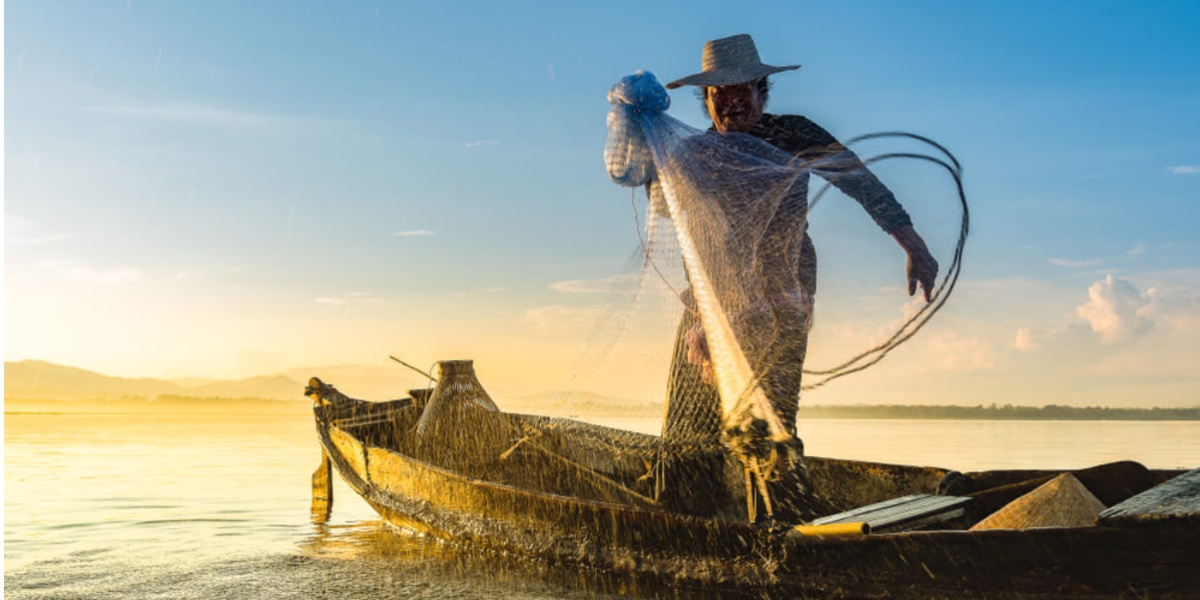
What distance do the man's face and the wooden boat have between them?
2.19 meters

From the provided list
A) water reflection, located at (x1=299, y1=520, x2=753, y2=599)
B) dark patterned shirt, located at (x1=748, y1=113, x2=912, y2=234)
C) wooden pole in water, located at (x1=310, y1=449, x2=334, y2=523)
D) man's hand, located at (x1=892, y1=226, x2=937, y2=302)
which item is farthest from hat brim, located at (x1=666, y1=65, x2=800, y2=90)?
wooden pole in water, located at (x1=310, y1=449, x2=334, y2=523)

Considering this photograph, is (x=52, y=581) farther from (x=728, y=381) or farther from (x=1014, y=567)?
(x=1014, y=567)

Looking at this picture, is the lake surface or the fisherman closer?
the fisherman

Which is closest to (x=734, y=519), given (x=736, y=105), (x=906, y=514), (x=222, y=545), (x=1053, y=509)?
(x=906, y=514)

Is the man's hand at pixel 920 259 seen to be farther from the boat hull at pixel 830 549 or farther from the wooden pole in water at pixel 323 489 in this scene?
the wooden pole in water at pixel 323 489

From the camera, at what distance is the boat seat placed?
4528 mm

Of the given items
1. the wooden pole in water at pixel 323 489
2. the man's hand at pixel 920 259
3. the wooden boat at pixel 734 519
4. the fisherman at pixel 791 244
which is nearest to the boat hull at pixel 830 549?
the wooden boat at pixel 734 519

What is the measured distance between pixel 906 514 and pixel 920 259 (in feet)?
4.41

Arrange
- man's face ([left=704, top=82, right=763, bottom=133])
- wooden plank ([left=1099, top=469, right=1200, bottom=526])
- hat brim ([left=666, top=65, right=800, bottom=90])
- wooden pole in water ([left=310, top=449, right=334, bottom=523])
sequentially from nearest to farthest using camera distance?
wooden plank ([left=1099, top=469, right=1200, bottom=526]) < hat brim ([left=666, top=65, right=800, bottom=90]) < man's face ([left=704, top=82, right=763, bottom=133]) < wooden pole in water ([left=310, top=449, right=334, bottom=523])

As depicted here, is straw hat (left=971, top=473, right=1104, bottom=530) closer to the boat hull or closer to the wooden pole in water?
the boat hull

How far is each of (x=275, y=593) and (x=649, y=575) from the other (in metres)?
2.07

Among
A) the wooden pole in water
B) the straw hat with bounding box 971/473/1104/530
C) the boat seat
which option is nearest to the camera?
the straw hat with bounding box 971/473/1104/530

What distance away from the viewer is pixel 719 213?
16.1ft

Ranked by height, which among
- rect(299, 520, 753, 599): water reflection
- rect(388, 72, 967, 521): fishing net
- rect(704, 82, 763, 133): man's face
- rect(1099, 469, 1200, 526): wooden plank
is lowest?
rect(299, 520, 753, 599): water reflection
